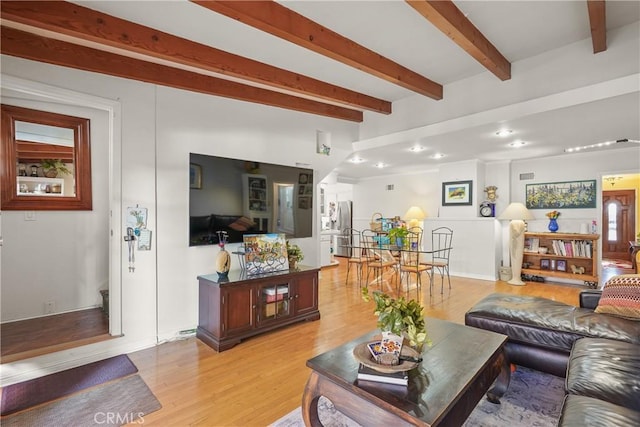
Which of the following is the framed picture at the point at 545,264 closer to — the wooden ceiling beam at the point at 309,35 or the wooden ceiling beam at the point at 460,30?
the wooden ceiling beam at the point at 460,30

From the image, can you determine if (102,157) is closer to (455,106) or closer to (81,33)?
(81,33)

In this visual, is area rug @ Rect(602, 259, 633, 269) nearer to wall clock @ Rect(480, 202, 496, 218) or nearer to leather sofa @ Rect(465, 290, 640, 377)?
wall clock @ Rect(480, 202, 496, 218)

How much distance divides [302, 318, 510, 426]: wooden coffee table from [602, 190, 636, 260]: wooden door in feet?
28.7

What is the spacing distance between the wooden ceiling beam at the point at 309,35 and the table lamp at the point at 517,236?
371cm

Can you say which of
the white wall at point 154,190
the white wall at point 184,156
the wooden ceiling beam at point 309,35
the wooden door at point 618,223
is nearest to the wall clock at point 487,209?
the wooden ceiling beam at point 309,35

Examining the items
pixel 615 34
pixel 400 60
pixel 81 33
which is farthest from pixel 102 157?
pixel 615 34

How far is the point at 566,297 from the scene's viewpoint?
4.61 metres

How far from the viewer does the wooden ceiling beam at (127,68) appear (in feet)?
7.20

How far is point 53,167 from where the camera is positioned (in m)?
3.48

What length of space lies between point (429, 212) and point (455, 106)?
4.09 metres

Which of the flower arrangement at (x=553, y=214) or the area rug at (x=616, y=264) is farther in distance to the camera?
the area rug at (x=616, y=264)

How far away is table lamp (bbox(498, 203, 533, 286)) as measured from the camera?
5496 mm

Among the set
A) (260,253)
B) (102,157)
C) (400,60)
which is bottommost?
(260,253)

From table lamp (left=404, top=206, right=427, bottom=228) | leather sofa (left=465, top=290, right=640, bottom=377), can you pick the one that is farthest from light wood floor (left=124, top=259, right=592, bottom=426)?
table lamp (left=404, top=206, right=427, bottom=228)
